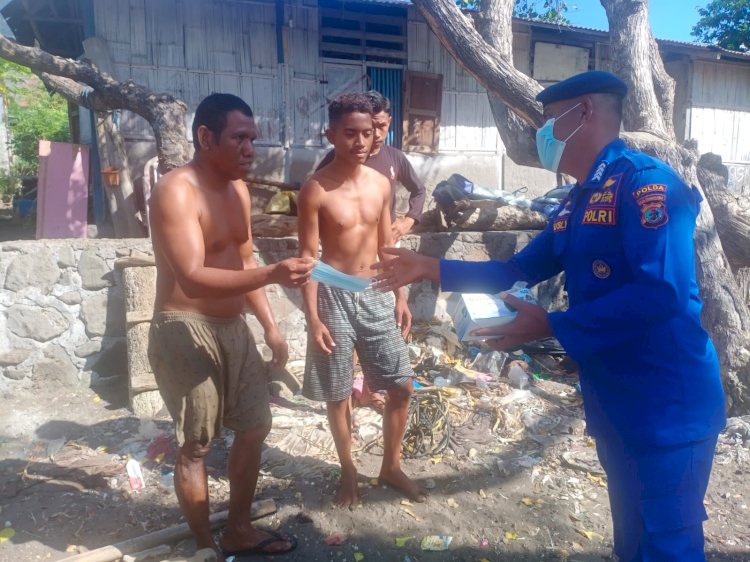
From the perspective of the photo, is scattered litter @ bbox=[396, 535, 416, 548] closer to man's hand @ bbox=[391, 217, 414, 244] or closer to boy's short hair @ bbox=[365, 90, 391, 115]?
man's hand @ bbox=[391, 217, 414, 244]

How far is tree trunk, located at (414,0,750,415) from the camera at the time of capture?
4.34 metres

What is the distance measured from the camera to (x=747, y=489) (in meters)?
3.38

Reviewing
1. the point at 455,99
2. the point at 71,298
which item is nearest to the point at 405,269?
the point at 71,298

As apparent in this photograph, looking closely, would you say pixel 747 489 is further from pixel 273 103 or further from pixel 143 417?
pixel 273 103

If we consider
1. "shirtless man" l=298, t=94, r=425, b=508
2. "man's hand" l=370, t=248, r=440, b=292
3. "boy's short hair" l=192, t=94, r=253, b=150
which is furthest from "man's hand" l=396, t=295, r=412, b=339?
"boy's short hair" l=192, t=94, r=253, b=150

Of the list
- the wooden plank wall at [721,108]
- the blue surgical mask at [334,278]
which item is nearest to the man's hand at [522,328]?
the blue surgical mask at [334,278]

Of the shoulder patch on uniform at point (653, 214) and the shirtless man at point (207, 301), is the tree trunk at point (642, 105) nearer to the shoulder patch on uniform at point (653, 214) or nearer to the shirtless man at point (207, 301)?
the shoulder patch on uniform at point (653, 214)

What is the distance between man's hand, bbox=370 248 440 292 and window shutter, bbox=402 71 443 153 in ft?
23.8

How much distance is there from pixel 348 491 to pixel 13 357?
114 inches

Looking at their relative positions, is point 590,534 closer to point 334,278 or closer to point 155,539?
point 334,278

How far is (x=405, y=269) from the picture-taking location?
236 cm

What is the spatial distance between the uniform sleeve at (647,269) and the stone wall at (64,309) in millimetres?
3527

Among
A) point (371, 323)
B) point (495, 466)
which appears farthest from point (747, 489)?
point (371, 323)

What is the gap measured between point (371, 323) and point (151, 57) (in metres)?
6.55
